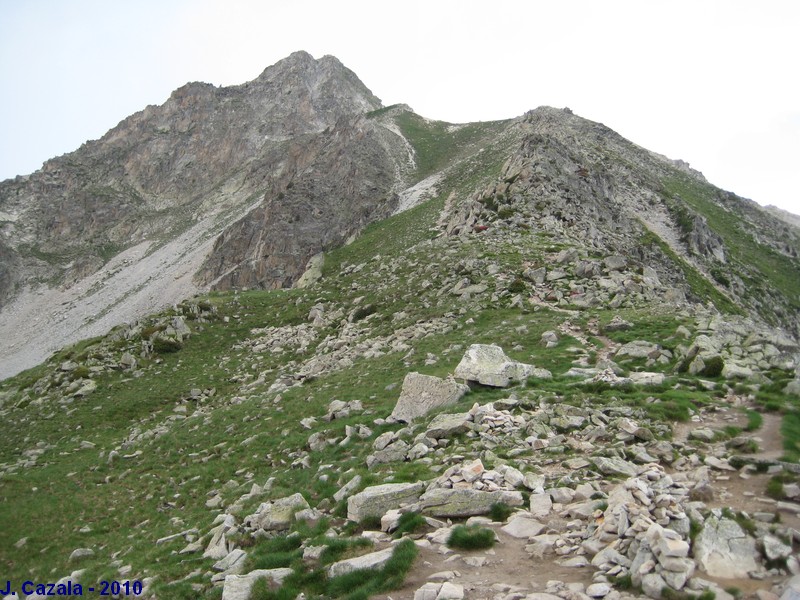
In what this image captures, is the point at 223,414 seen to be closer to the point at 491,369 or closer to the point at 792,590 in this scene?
the point at 491,369

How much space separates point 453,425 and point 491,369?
4895mm

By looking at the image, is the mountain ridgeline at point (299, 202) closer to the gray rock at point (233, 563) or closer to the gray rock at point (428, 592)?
the gray rock at point (233, 563)

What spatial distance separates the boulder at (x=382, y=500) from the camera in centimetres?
1112

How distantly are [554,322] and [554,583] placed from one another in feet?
63.4

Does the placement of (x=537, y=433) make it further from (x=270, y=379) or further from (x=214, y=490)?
(x=270, y=379)

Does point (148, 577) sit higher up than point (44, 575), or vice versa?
point (148, 577)

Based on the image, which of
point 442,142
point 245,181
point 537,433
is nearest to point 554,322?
point 537,433

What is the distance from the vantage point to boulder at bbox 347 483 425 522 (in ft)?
36.5

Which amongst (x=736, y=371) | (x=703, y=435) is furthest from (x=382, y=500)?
(x=736, y=371)

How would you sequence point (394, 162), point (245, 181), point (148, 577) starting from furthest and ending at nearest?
point (245, 181) < point (394, 162) < point (148, 577)

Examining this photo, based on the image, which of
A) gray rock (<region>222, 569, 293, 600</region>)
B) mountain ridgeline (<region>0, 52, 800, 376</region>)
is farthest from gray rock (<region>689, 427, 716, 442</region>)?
mountain ridgeline (<region>0, 52, 800, 376</region>)

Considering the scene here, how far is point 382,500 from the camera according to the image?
11258mm

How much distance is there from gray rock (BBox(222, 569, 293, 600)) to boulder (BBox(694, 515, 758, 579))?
7274 millimetres

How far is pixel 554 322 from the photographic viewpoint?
25531mm
